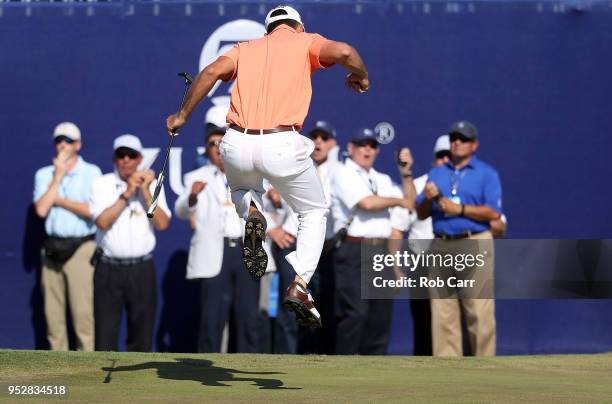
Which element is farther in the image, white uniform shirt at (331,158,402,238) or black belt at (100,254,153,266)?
white uniform shirt at (331,158,402,238)

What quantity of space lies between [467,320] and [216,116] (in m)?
2.86

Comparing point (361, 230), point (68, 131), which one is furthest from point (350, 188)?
point (68, 131)

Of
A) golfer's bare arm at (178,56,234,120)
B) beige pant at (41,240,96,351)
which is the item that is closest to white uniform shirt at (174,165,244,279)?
beige pant at (41,240,96,351)

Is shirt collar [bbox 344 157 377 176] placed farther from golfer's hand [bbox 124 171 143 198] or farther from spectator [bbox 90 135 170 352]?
golfer's hand [bbox 124 171 143 198]

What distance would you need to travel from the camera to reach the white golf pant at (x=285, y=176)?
7.88m

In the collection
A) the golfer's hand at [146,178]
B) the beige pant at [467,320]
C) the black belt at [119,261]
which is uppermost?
the golfer's hand at [146,178]

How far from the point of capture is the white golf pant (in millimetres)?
7879

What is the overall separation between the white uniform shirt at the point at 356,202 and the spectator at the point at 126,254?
1525 mm

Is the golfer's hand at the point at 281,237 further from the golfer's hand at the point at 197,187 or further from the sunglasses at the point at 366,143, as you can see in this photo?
the sunglasses at the point at 366,143

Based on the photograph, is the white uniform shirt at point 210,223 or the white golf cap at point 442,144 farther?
the white golf cap at point 442,144

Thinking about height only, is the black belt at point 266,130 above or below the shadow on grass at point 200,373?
above

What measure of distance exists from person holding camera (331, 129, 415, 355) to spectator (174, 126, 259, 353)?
0.81 m

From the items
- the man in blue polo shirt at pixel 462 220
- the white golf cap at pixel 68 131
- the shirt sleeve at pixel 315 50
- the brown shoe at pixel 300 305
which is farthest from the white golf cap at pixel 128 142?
the brown shoe at pixel 300 305

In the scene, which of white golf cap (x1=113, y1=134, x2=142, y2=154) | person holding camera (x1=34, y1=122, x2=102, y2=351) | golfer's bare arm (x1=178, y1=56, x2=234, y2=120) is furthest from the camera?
person holding camera (x1=34, y1=122, x2=102, y2=351)
